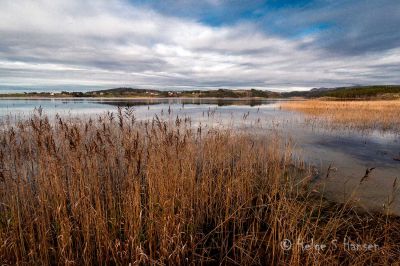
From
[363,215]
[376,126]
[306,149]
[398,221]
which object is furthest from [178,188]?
[376,126]

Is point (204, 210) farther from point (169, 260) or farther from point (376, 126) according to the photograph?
point (376, 126)

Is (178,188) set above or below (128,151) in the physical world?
below

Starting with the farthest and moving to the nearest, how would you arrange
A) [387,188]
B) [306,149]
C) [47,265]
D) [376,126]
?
[376,126]
[306,149]
[387,188]
[47,265]

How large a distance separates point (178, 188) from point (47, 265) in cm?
249

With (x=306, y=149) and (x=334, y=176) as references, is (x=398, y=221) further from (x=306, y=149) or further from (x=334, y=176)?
(x=306, y=149)

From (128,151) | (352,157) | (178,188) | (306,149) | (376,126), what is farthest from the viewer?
(376,126)

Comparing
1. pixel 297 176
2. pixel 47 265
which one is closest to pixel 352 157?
pixel 297 176

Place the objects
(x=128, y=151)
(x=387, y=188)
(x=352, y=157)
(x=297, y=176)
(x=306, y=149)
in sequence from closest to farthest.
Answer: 1. (x=128, y=151)
2. (x=387, y=188)
3. (x=297, y=176)
4. (x=352, y=157)
5. (x=306, y=149)

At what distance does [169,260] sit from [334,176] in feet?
24.6

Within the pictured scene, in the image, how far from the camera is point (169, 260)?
13.0ft

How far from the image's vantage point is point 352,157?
1203 cm

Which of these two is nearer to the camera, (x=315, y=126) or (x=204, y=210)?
(x=204, y=210)

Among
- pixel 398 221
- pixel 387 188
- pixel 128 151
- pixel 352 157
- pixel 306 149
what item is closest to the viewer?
pixel 128 151

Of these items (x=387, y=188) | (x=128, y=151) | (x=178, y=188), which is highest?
(x=128, y=151)
